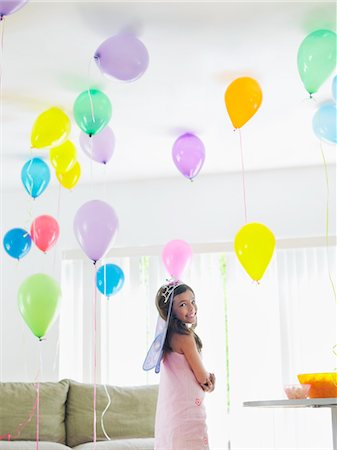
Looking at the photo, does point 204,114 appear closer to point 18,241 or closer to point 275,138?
point 275,138

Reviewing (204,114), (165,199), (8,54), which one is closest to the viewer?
(8,54)

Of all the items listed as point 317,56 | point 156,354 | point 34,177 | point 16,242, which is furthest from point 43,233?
point 317,56

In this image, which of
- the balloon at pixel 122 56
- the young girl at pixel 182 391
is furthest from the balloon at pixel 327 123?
the young girl at pixel 182 391

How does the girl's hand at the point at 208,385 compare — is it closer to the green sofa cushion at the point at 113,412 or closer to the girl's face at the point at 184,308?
the girl's face at the point at 184,308

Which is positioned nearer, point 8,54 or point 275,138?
point 8,54

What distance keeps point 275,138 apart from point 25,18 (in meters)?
1.92

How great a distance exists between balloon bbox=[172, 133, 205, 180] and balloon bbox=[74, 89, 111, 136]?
27.4 inches

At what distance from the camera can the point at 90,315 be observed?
5086 mm

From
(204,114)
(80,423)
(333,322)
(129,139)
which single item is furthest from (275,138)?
(80,423)

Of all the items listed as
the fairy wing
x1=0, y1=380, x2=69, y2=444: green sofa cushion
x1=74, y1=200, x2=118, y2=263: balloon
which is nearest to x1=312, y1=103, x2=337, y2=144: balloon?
x1=74, y1=200, x2=118, y2=263: balloon

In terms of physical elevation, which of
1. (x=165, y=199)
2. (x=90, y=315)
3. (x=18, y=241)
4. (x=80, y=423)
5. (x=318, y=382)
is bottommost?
(x=80, y=423)

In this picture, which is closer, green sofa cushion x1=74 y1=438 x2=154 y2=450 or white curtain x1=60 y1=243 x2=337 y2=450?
green sofa cushion x1=74 y1=438 x2=154 y2=450

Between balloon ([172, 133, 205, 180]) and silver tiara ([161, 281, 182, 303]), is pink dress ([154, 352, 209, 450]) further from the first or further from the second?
balloon ([172, 133, 205, 180])

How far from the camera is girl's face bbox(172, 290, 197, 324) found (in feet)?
9.65
